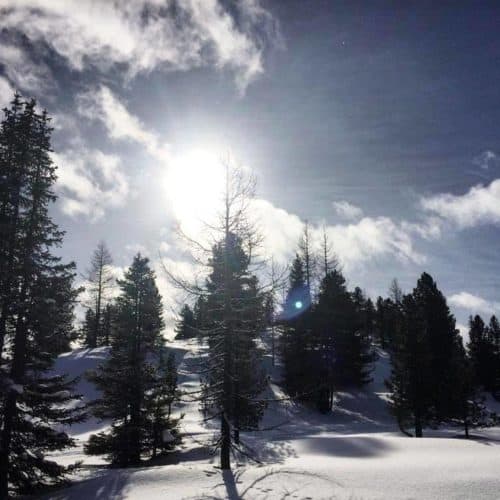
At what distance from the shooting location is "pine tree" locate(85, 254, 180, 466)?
18766mm

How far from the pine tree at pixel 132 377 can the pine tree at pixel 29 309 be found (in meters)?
4.64

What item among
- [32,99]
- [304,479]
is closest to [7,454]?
[304,479]

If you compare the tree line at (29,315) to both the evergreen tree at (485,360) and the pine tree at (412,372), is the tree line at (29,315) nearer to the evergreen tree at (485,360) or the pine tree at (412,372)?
the pine tree at (412,372)

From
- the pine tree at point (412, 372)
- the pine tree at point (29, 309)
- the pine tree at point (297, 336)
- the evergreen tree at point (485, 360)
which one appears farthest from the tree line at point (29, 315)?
the evergreen tree at point (485, 360)

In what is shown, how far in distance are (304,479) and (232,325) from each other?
525 centimetres

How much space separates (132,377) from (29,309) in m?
8.25

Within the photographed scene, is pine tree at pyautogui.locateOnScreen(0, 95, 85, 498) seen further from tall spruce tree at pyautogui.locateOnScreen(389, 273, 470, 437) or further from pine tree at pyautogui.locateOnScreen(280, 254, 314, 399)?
pine tree at pyautogui.locateOnScreen(280, 254, 314, 399)

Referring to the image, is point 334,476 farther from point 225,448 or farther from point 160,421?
point 160,421

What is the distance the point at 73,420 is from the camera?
561 inches

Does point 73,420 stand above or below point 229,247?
below

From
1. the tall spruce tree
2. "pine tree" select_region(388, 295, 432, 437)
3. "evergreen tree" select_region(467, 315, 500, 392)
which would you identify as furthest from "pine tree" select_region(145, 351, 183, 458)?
"evergreen tree" select_region(467, 315, 500, 392)

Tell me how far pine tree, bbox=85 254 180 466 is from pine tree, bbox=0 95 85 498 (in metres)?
4.64

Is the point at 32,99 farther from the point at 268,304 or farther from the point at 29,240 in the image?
the point at 268,304

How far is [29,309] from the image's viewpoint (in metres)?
13.2
